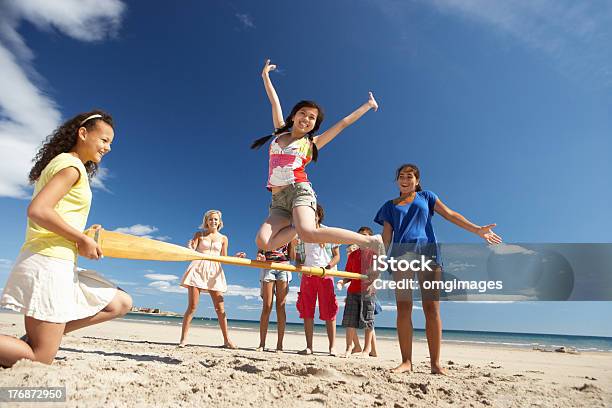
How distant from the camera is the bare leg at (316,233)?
12.3 ft

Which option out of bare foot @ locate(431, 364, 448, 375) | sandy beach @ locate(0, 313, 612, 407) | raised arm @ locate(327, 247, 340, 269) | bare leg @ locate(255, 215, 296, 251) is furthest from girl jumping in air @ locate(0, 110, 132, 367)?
raised arm @ locate(327, 247, 340, 269)

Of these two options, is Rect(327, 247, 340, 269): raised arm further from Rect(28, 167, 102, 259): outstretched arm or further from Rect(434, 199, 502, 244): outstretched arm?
Rect(28, 167, 102, 259): outstretched arm

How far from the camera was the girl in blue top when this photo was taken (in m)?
4.18

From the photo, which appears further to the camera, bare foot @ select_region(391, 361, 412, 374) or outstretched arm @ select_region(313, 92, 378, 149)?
outstretched arm @ select_region(313, 92, 378, 149)

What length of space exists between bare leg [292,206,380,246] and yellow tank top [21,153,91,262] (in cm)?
179

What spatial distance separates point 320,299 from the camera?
6.37 metres

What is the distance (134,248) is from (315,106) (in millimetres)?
2278

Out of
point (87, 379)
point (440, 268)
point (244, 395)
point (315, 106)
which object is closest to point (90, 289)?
point (87, 379)

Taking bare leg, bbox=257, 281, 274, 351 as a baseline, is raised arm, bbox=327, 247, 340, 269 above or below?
above

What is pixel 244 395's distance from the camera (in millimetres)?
2689

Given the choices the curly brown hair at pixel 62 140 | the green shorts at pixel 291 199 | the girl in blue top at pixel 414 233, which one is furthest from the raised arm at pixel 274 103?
the curly brown hair at pixel 62 140

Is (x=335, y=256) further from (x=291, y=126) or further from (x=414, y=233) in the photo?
(x=291, y=126)

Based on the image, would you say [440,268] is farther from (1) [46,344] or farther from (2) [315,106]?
(1) [46,344]

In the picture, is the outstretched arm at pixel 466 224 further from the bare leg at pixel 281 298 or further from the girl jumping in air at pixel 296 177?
the bare leg at pixel 281 298
